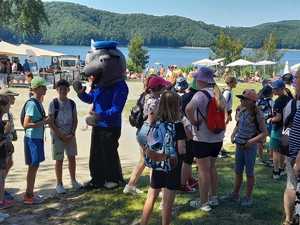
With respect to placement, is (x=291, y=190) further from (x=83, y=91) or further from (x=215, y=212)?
(x=83, y=91)

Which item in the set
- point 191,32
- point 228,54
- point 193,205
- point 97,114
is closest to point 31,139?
point 97,114

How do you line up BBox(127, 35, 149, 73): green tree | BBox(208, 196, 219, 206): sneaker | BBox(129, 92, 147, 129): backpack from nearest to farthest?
BBox(208, 196, 219, 206): sneaker → BBox(129, 92, 147, 129): backpack → BBox(127, 35, 149, 73): green tree

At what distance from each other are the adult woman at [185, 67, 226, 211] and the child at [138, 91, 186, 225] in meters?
0.86

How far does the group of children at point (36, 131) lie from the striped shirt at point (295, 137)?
3.22 metres

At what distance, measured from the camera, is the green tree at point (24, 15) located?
37.6 metres

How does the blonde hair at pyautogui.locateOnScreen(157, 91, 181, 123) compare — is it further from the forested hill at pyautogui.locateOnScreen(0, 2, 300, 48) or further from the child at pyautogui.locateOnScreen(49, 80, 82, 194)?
the forested hill at pyautogui.locateOnScreen(0, 2, 300, 48)

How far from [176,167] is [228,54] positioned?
197 feet

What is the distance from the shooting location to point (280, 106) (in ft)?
25.0

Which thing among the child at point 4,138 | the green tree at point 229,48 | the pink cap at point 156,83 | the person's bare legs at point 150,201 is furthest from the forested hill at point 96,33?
the person's bare legs at point 150,201

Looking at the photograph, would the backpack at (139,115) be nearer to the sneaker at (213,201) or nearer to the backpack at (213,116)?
the backpack at (213,116)

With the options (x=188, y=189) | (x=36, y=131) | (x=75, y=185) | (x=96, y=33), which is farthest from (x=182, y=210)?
(x=96, y=33)

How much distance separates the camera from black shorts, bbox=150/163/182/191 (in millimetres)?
4934

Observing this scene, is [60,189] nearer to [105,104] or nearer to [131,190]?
[131,190]

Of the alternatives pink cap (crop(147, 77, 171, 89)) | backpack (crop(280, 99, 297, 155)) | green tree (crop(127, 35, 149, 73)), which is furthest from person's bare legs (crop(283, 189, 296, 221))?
green tree (crop(127, 35, 149, 73))
